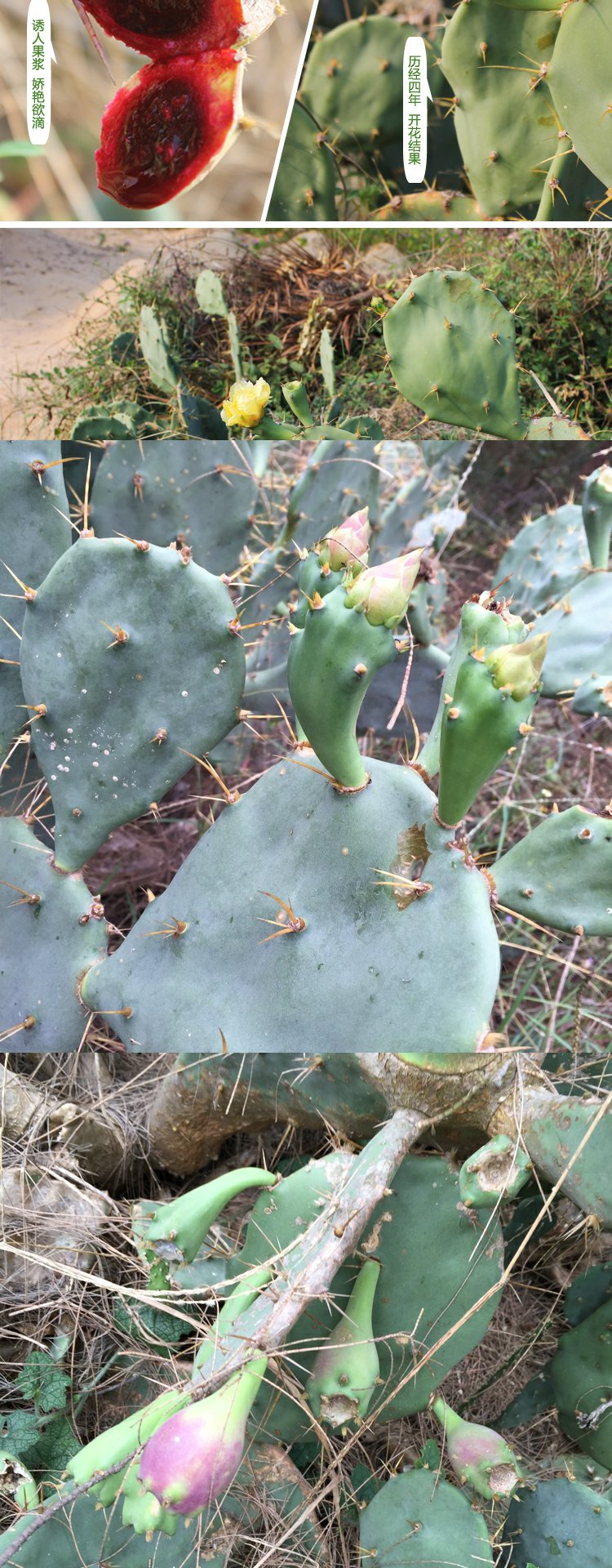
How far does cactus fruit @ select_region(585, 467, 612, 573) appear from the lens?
1489 mm

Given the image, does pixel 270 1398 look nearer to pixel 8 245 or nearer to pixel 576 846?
pixel 576 846

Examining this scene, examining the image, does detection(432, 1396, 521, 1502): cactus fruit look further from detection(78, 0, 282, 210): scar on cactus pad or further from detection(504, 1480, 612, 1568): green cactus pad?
detection(78, 0, 282, 210): scar on cactus pad

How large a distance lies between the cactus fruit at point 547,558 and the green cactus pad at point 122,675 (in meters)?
0.79

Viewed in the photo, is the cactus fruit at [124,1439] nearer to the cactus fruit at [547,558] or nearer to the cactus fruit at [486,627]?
the cactus fruit at [486,627]

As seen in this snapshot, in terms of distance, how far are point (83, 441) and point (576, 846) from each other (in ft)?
2.83

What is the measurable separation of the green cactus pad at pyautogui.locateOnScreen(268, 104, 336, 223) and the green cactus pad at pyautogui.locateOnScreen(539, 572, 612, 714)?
681 mm

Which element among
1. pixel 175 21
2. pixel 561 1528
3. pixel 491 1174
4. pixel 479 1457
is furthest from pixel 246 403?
pixel 561 1528

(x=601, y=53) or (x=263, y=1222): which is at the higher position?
(x=601, y=53)

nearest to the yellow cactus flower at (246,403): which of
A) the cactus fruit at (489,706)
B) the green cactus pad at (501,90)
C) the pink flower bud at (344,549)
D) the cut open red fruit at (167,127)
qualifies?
the cut open red fruit at (167,127)

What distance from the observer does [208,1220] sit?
1.11m

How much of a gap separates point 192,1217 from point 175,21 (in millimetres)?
1406

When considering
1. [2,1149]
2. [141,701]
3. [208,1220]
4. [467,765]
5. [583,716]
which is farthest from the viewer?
[583,716]

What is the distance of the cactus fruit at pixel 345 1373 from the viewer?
3.41 ft

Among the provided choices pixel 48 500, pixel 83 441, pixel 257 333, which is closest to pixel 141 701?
pixel 48 500
